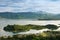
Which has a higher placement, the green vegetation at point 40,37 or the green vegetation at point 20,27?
the green vegetation at point 20,27

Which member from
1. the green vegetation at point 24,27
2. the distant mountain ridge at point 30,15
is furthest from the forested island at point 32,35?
the distant mountain ridge at point 30,15

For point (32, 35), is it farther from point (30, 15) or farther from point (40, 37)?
point (30, 15)

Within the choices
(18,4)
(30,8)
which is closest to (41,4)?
(30,8)

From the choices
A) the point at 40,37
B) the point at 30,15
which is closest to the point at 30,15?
the point at 30,15

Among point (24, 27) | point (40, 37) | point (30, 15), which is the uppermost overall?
point (30, 15)

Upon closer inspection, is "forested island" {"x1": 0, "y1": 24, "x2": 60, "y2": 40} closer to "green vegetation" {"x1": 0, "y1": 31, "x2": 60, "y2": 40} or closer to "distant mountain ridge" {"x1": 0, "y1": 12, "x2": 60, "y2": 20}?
"green vegetation" {"x1": 0, "y1": 31, "x2": 60, "y2": 40}

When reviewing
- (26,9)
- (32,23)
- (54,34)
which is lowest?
(54,34)

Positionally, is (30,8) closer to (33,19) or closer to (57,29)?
(33,19)

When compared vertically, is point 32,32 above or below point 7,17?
below

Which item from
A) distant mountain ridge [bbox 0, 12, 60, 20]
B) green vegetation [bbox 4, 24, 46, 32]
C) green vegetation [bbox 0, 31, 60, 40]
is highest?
distant mountain ridge [bbox 0, 12, 60, 20]

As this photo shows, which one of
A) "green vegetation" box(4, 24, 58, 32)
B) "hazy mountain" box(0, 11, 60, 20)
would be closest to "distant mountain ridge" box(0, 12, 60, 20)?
"hazy mountain" box(0, 11, 60, 20)

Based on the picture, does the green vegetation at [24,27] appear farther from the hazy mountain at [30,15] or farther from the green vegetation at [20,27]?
the hazy mountain at [30,15]
